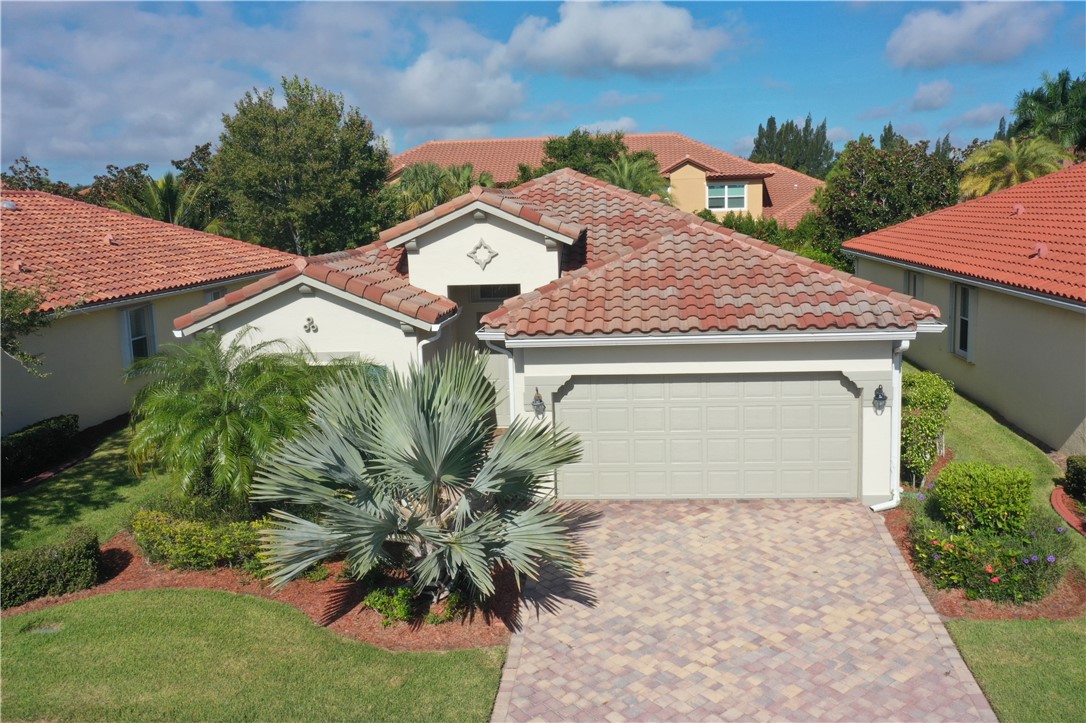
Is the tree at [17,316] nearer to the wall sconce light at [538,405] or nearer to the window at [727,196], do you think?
the wall sconce light at [538,405]

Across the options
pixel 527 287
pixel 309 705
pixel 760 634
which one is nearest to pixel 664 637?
pixel 760 634

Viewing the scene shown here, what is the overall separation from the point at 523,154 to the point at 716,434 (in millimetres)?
47838

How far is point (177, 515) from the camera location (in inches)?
458

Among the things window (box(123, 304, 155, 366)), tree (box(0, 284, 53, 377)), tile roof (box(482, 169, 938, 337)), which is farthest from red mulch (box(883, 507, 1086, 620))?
window (box(123, 304, 155, 366))

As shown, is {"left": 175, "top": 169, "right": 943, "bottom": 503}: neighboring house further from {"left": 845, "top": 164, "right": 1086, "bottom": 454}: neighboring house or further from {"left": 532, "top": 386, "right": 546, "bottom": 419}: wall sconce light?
{"left": 845, "top": 164, "right": 1086, "bottom": 454}: neighboring house

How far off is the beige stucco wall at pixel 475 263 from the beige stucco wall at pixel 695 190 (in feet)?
123

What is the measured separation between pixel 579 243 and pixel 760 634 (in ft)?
33.3

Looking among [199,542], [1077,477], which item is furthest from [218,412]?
[1077,477]

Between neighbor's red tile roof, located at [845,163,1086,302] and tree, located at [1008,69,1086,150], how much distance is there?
23.5 meters

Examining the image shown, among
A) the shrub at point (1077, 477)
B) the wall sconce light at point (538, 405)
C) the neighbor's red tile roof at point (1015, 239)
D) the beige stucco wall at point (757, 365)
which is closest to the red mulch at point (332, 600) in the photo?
the wall sconce light at point (538, 405)

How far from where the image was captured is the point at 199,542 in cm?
1101

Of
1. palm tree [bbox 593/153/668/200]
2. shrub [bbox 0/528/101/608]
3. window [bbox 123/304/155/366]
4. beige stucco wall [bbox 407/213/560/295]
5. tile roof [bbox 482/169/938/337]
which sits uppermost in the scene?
palm tree [bbox 593/153/668/200]

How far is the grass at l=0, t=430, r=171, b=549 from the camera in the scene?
12312mm

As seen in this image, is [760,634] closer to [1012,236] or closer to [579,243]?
[579,243]
